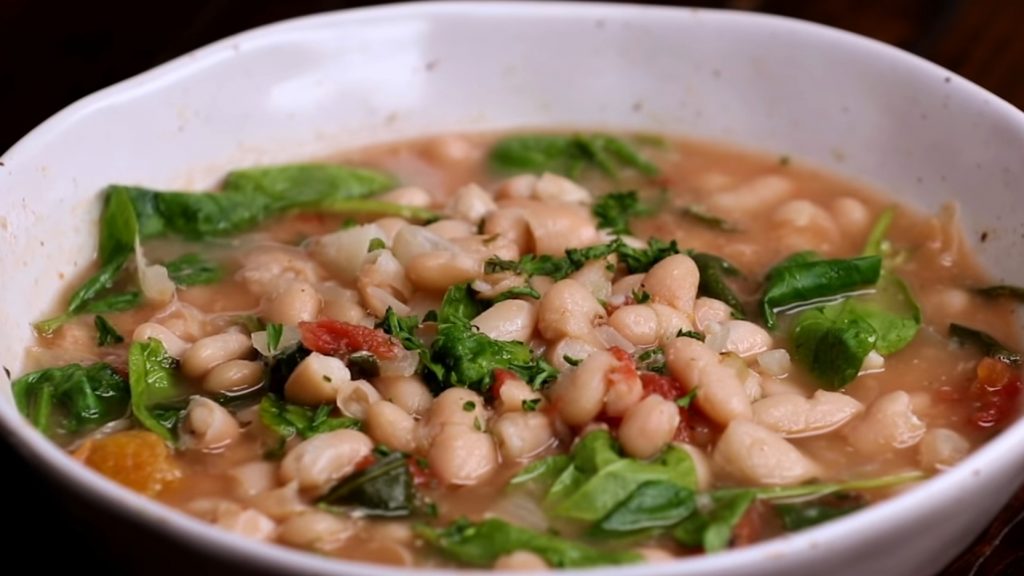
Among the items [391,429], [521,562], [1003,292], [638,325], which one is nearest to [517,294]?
[638,325]

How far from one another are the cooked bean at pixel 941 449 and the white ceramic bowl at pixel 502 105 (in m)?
0.73

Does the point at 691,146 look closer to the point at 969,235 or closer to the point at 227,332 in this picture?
the point at 969,235

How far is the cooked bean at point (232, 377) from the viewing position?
2.58 meters

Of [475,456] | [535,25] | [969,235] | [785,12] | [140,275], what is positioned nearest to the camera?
[475,456]

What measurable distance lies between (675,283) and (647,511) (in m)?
0.65

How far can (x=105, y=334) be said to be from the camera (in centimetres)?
278

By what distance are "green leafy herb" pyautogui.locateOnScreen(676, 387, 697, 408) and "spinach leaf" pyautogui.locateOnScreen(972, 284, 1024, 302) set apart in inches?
37.0

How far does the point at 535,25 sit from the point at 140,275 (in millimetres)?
1346

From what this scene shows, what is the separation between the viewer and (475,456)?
Answer: 233 cm

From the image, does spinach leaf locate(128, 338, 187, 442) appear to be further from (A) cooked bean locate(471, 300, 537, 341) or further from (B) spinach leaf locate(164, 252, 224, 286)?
(A) cooked bean locate(471, 300, 537, 341)

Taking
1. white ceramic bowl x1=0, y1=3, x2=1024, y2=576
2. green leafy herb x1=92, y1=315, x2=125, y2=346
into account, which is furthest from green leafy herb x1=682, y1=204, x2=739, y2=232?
green leafy herb x1=92, y1=315, x2=125, y2=346

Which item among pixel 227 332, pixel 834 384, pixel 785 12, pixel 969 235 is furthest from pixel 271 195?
pixel 785 12

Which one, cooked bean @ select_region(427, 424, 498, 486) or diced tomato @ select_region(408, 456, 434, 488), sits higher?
cooked bean @ select_region(427, 424, 498, 486)

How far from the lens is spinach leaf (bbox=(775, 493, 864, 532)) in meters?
2.23
